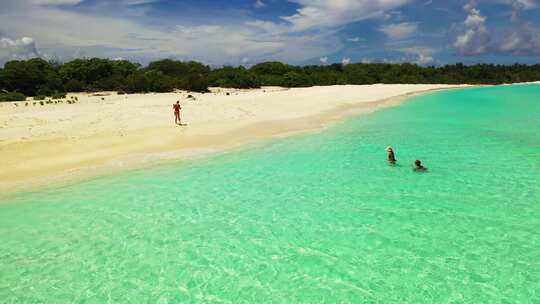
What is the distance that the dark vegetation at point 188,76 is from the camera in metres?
51.0

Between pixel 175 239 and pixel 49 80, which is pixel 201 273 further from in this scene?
pixel 49 80

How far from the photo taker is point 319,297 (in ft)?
23.2

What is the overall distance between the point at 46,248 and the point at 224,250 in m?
4.23

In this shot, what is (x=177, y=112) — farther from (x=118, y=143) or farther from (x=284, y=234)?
(x=284, y=234)

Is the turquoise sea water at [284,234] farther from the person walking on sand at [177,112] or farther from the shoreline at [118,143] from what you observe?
the person walking on sand at [177,112]

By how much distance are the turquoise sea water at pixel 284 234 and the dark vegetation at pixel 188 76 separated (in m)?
37.7

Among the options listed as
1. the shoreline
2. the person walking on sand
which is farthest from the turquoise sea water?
the person walking on sand

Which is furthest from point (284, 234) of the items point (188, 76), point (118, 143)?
point (188, 76)

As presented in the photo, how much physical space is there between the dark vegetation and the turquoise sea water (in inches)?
1486

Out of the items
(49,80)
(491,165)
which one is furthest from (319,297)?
(49,80)

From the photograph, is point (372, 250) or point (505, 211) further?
point (505, 211)

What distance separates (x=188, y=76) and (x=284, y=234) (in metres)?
55.6

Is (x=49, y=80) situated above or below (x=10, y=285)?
above

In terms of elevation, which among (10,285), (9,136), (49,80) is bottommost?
(10,285)
